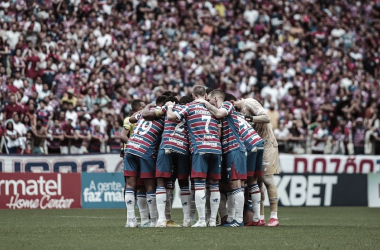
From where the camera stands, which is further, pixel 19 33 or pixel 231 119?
pixel 19 33

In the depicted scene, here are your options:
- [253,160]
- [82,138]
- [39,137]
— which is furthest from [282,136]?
[253,160]

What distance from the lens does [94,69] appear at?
2766cm

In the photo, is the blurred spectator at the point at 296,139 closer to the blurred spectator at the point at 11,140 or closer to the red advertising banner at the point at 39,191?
the red advertising banner at the point at 39,191

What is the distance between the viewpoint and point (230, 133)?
48.3 feet

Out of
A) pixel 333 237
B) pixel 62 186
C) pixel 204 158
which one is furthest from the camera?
pixel 62 186

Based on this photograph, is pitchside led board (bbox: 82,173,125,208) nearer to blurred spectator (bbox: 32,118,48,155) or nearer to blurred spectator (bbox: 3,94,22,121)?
blurred spectator (bbox: 32,118,48,155)

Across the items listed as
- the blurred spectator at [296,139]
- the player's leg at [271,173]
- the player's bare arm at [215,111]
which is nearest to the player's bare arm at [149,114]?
the player's bare arm at [215,111]

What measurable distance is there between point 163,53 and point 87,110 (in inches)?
209

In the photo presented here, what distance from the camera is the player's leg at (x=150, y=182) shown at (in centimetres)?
1459

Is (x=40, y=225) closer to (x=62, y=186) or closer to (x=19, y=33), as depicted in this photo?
(x=62, y=186)

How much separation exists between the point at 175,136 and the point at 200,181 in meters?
0.90

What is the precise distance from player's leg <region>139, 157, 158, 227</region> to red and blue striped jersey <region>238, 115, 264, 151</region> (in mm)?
1750

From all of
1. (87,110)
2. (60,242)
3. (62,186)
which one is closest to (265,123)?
(60,242)

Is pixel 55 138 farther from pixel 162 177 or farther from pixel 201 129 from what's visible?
pixel 201 129
